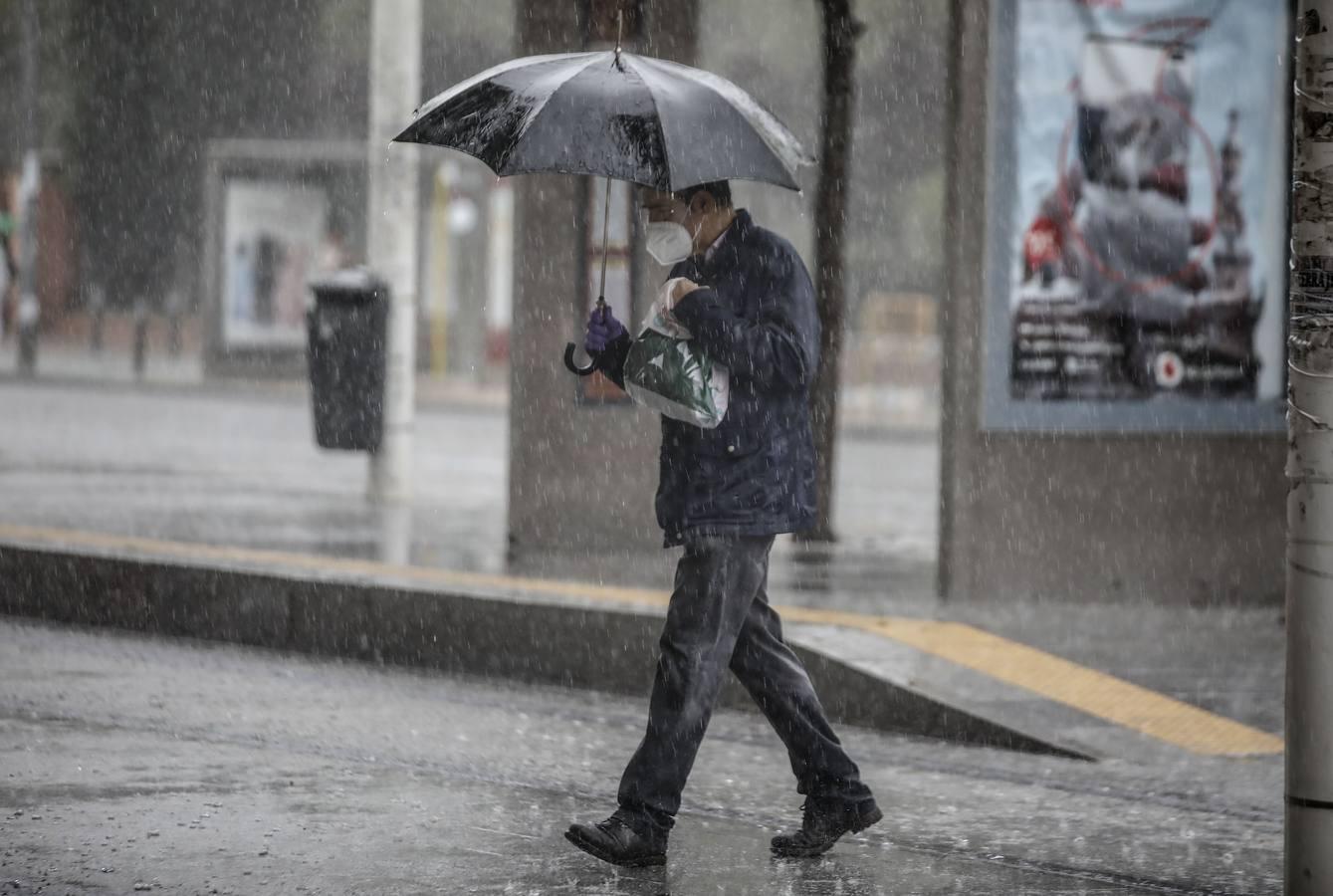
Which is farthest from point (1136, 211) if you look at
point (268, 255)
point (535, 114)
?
point (268, 255)

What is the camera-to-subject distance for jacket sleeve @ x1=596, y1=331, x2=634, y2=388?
5.54 metres

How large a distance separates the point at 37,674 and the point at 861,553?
4982 mm

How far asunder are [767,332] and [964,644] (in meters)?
3.58

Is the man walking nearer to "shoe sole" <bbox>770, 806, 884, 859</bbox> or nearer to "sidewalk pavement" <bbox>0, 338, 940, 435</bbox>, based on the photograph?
"shoe sole" <bbox>770, 806, 884, 859</bbox>

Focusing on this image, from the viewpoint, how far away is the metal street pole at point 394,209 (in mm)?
13469

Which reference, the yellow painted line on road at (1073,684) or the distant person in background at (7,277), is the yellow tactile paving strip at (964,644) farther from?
the distant person in background at (7,277)

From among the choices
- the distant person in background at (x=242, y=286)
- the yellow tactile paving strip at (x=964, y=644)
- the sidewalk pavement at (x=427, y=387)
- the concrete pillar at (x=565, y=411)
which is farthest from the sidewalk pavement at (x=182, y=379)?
the yellow tactile paving strip at (x=964, y=644)

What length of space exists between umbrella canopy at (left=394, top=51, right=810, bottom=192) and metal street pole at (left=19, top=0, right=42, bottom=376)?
24.5 meters

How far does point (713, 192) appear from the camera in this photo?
5.48 meters

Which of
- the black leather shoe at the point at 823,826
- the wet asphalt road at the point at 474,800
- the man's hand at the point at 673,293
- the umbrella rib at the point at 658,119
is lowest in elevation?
the wet asphalt road at the point at 474,800

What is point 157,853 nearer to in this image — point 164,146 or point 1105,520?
point 1105,520

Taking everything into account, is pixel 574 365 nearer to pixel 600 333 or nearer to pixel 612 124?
pixel 600 333

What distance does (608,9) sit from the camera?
11273 millimetres

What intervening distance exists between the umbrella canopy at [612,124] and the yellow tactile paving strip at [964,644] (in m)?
2.83
